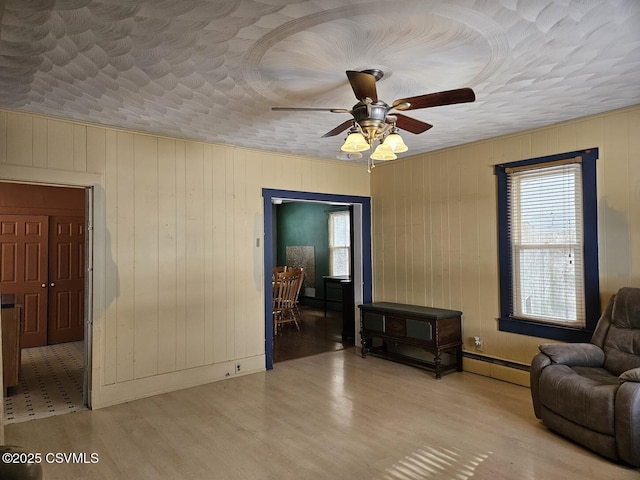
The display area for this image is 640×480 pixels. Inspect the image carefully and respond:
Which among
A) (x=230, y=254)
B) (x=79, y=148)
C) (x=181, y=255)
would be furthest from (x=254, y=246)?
(x=79, y=148)

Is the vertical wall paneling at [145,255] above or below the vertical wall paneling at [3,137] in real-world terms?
below

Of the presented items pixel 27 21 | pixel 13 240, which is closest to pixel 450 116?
pixel 27 21

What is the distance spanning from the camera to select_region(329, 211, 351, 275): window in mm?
8922

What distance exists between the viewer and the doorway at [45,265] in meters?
6.21

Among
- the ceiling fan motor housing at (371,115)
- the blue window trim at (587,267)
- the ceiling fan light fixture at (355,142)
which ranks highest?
the ceiling fan motor housing at (371,115)

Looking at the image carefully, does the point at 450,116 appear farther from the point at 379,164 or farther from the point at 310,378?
the point at 310,378

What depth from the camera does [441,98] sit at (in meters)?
2.50

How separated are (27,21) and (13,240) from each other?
522cm

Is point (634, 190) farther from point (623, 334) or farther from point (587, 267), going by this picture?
point (623, 334)

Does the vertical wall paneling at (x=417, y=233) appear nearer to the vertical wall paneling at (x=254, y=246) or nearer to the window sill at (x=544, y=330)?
the window sill at (x=544, y=330)

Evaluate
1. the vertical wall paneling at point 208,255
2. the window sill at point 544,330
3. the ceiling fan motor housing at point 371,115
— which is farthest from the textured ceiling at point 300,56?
the window sill at point 544,330

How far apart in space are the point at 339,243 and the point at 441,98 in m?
6.68

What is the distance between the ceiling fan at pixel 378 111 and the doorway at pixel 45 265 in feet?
14.9

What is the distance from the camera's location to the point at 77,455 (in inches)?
119
